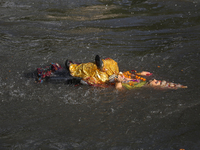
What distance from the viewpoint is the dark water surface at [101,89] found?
4.28 metres

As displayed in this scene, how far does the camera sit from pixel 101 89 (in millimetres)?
5723

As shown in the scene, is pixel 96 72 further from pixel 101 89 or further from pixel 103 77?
pixel 101 89

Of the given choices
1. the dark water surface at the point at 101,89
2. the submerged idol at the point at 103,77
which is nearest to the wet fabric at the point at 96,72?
the submerged idol at the point at 103,77

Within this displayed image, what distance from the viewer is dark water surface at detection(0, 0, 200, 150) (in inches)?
168

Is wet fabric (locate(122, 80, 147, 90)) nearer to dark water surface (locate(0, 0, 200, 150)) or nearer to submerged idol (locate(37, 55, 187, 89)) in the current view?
submerged idol (locate(37, 55, 187, 89))

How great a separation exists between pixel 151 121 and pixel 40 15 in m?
8.58

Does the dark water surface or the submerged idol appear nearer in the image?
the dark water surface

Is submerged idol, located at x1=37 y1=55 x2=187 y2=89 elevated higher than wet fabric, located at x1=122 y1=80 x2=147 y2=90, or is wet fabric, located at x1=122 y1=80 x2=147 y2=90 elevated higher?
submerged idol, located at x1=37 y1=55 x2=187 y2=89

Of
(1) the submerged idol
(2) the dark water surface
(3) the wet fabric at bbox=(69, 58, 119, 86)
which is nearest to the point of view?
(2) the dark water surface

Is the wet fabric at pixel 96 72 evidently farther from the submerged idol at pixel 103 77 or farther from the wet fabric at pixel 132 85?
the wet fabric at pixel 132 85

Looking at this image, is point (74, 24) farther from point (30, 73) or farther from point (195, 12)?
point (195, 12)

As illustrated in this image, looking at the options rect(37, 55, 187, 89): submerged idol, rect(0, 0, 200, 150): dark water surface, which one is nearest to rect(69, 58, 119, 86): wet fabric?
rect(37, 55, 187, 89): submerged idol

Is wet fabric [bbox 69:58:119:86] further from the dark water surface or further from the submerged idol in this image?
the dark water surface

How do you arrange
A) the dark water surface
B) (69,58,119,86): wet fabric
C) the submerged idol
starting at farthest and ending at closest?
(69,58,119,86): wet fabric → the submerged idol → the dark water surface
